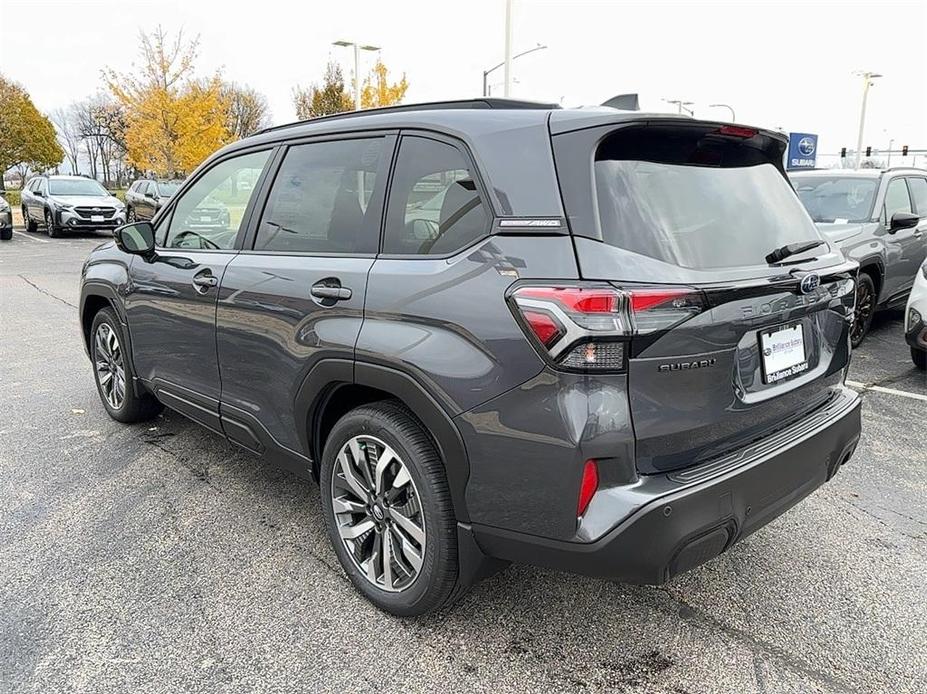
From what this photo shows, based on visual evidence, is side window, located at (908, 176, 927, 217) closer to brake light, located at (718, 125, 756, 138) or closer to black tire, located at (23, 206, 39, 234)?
brake light, located at (718, 125, 756, 138)

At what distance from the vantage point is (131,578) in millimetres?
2980

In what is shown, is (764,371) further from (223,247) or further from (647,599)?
(223,247)

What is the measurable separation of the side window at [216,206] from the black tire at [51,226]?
18.5 m

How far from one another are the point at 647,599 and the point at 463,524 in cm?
92

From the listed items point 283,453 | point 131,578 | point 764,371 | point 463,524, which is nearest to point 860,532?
point 764,371

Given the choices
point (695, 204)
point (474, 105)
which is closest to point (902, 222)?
point (695, 204)

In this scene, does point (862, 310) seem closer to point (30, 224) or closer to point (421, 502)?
point (421, 502)

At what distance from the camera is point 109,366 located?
481 cm

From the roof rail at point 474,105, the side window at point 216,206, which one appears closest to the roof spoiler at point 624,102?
the roof rail at point 474,105

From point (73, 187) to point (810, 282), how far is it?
22377 millimetres

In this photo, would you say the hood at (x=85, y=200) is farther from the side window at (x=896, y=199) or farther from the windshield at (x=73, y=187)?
the side window at (x=896, y=199)

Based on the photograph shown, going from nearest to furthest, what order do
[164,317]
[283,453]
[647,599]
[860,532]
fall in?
[647,599]
[283,453]
[860,532]
[164,317]

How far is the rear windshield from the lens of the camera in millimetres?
2207

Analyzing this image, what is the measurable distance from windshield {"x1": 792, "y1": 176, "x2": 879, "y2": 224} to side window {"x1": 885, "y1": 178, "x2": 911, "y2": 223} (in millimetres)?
156
